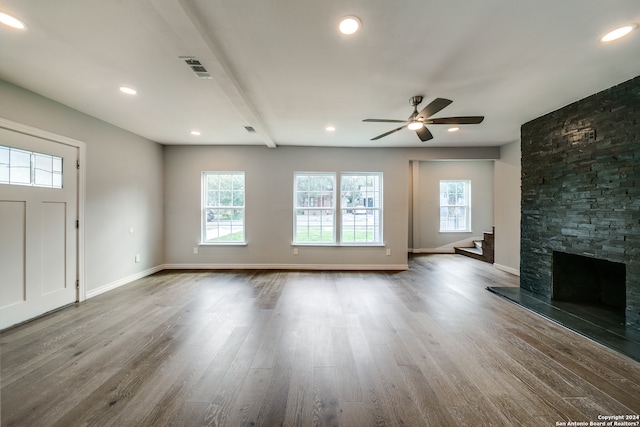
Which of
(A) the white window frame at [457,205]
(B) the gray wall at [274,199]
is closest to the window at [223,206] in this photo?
(B) the gray wall at [274,199]

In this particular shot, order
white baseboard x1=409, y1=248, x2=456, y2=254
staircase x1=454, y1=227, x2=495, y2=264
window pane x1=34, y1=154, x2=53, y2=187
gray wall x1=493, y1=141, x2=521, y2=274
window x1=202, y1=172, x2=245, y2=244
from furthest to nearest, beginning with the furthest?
white baseboard x1=409, y1=248, x2=456, y2=254, staircase x1=454, y1=227, x2=495, y2=264, window x1=202, y1=172, x2=245, y2=244, gray wall x1=493, y1=141, x2=521, y2=274, window pane x1=34, y1=154, x2=53, y2=187

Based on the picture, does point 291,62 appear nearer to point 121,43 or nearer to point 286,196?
point 121,43

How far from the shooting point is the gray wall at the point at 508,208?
15.0ft

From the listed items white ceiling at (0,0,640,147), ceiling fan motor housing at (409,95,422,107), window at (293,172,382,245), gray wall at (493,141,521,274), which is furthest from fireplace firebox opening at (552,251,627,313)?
ceiling fan motor housing at (409,95,422,107)

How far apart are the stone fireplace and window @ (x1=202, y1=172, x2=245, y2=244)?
5.13 meters

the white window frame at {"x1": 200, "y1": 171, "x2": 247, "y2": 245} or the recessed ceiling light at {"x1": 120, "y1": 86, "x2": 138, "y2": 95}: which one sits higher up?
the recessed ceiling light at {"x1": 120, "y1": 86, "x2": 138, "y2": 95}

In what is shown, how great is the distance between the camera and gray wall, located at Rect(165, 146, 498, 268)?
500cm

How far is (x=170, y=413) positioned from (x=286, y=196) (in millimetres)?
3935

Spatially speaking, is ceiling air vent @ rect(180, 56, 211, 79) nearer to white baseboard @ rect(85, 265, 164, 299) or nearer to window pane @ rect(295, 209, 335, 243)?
window pane @ rect(295, 209, 335, 243)

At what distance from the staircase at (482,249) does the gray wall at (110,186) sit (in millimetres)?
7569

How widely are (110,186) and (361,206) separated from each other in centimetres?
444

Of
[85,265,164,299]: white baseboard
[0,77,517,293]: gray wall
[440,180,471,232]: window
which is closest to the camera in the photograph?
[85,265,164,299]: white baseboard

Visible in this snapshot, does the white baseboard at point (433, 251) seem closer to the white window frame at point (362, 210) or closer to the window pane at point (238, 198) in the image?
the white window frame at point (362, 210)

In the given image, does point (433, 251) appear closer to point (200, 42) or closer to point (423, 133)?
point (423, 133)
